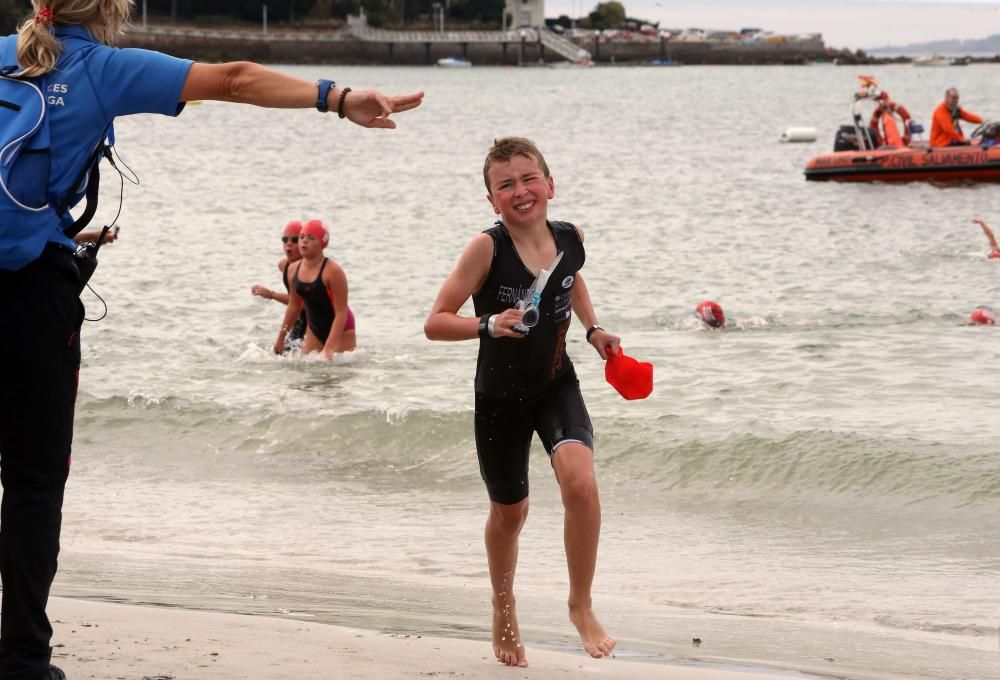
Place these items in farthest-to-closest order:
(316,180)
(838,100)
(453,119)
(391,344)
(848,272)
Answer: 1. (838,100)
2. (453,119)
3. (316,180)
4. (848,272)
5. (391,344)

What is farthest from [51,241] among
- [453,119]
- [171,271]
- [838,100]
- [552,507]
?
[838,100]

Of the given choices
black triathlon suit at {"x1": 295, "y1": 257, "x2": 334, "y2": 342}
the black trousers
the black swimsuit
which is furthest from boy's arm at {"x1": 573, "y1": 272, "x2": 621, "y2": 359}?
the black swimsuit

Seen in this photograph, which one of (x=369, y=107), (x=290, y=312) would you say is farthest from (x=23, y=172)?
(x=290, y=312)

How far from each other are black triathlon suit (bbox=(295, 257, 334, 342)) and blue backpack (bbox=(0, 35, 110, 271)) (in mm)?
7891

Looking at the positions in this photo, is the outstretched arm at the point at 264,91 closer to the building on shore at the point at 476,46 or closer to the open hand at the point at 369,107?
the open hand at the point at 369,107

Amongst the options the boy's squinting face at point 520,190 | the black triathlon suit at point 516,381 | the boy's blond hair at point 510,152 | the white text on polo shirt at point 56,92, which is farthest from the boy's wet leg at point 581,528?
the white text on polo shirt at point 56,92

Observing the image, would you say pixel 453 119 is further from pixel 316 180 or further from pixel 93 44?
pixel 93 44

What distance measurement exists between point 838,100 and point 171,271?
3134 inches

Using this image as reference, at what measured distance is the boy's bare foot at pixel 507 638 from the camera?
4602mm

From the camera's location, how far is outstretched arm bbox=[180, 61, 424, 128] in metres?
3.69

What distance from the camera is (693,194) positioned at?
3142 cm

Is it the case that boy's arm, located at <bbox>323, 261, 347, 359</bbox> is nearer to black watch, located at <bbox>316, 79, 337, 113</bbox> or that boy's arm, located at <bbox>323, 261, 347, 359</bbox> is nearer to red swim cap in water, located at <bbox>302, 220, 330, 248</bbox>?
red swim cap in water, located at <bbox>302, 220, 330, 248</bbox>

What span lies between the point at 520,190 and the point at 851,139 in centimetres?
2739

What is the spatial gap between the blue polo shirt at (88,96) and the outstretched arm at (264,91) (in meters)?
0.05
